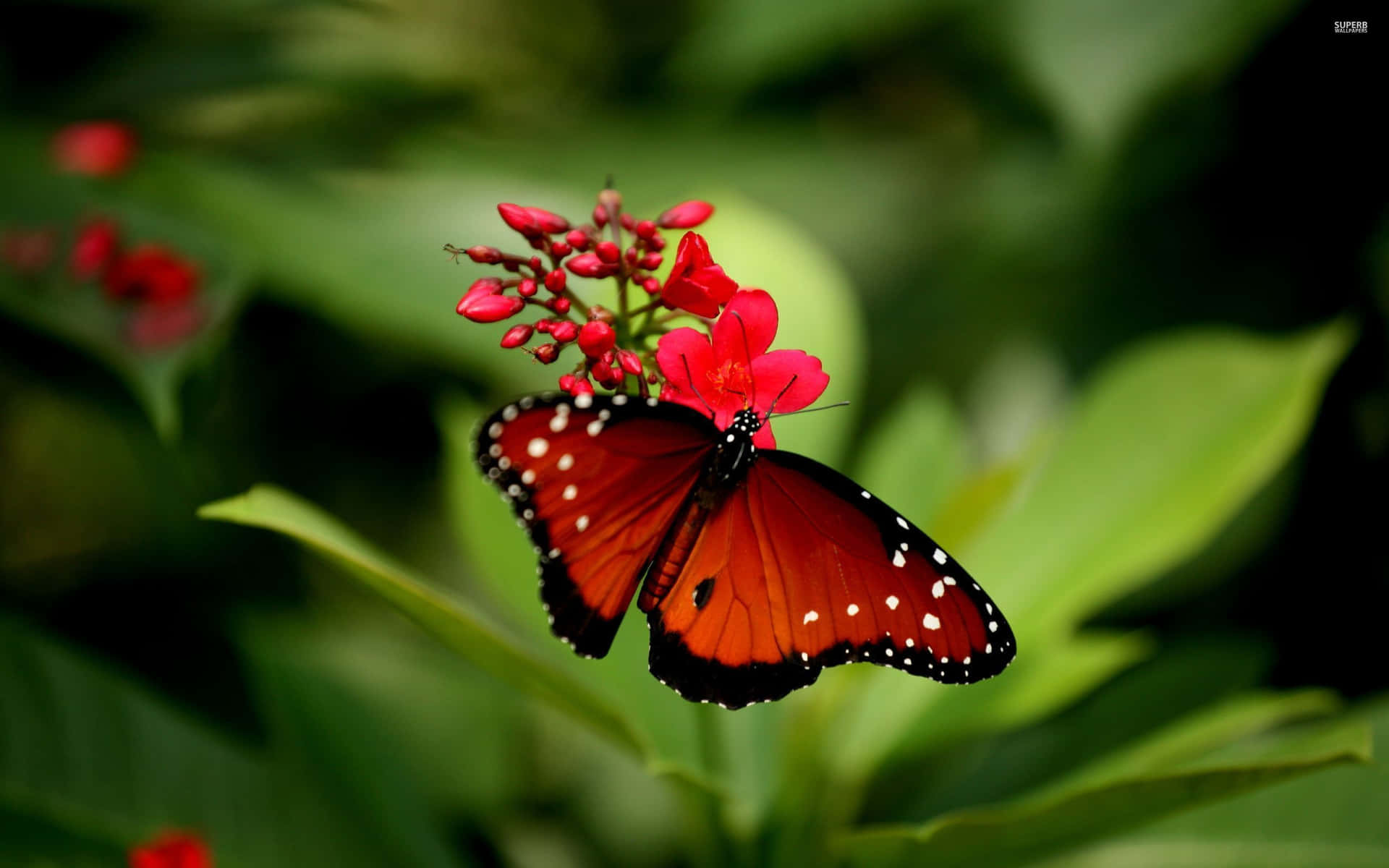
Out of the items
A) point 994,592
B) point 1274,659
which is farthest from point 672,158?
point 1274,659

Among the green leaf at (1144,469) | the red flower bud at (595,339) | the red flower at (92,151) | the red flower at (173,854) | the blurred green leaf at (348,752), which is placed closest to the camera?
the red flower bud at (595,339)

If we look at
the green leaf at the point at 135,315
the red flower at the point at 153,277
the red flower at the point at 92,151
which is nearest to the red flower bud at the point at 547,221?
the green leaf at the point at 135,315

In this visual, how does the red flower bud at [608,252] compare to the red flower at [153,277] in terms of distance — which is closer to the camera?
the red flower bud at [608,252]

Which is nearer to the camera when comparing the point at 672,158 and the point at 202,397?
the point at 202,397

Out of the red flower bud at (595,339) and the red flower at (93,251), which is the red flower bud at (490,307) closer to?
the red flower bud at (595,339)

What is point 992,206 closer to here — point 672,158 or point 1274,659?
point 672,158

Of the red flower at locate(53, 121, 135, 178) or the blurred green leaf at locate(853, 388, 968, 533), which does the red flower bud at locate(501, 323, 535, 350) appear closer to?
the blurred green leaf at locate(853, 388, 968, 533)
